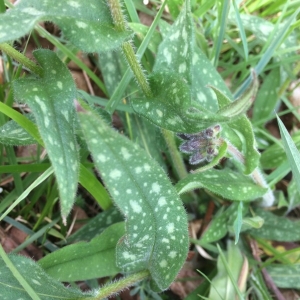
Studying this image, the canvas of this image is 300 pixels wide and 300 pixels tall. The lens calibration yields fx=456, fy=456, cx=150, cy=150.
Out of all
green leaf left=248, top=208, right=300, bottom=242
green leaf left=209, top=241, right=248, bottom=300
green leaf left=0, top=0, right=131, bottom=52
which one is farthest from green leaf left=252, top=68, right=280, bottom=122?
green leaf left=0, top=0, right=131, bottom=52

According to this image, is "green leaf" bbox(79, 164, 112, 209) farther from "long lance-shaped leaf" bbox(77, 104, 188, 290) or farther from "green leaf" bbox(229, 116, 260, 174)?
"green leaf" bbox(229, 116, 260, 174)

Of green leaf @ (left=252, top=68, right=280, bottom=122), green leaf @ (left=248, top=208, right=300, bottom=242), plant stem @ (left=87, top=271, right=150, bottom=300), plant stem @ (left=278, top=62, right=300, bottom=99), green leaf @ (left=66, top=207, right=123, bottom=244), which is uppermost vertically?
plant stem @ (left=278, top=62, right=300, bottom=99)

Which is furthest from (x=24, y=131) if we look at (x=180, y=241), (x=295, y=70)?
(x=295, y=70)

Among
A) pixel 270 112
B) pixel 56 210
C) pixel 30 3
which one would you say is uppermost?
pixel 30 3

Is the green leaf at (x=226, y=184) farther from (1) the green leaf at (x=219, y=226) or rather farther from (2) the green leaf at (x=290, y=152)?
(2) the green leaf at (x=290, y=152)

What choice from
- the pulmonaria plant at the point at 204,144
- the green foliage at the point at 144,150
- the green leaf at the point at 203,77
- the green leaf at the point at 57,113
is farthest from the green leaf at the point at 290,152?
the green leaf at the point at 57,113

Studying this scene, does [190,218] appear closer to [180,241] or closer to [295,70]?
[180,241]

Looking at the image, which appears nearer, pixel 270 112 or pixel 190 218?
pixel 190 218
